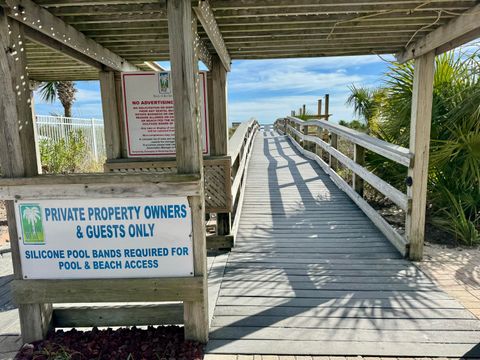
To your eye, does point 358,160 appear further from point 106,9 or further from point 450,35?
point 106,9

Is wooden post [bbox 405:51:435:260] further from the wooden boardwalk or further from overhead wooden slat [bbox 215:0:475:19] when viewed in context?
overhead wooden slat [bbox 215:0:475:19]

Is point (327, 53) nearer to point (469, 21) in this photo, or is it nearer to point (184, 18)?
point (469, 21)

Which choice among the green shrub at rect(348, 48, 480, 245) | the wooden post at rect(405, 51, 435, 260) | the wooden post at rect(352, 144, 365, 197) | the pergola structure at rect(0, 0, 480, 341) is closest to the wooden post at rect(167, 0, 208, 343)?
the pergola structure at rect(0, 0, 480, 341)

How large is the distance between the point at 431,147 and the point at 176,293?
386cm

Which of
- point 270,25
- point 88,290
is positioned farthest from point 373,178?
point 88,290

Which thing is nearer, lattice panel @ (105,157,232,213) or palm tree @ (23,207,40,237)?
palm tree @ (23,207,40,237)

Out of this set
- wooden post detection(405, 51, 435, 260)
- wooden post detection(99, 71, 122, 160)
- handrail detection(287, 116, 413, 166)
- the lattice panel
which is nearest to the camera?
wooden post detection(405, 51, 435, 260)

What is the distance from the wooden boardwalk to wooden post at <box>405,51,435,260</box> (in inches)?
14.4

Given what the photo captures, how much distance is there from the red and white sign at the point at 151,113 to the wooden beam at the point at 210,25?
482mm

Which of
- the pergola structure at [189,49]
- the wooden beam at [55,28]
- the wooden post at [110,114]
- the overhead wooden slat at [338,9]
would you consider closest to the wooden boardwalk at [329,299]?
the pergola structure at [189,49]

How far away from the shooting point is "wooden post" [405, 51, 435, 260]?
3.78 m

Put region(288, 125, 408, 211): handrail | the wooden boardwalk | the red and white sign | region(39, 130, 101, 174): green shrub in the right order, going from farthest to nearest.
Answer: region(39, 130, 101, 174): green shrub → the red and white sign → region(288, 125, 408, 211): handrail → the wooden boardwalk

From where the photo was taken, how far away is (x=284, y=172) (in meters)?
8.70

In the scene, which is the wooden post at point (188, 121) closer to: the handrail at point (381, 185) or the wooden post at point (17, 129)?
the wooden post at point (17, 129)
